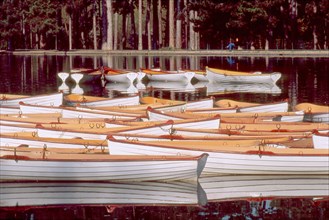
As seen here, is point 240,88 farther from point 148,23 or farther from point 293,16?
point 148,23

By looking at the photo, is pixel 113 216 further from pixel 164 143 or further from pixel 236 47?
pixel 236 47

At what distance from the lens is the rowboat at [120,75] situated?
50969mm

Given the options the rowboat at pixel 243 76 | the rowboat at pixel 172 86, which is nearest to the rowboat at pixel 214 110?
the rowboat at pixel 172 86

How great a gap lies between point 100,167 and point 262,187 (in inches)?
153

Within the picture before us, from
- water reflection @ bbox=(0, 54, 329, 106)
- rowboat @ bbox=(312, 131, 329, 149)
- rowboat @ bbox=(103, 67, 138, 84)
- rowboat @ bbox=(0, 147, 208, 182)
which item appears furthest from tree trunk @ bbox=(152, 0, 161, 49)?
rowboat @ bbox=(0, 147, 208, 182)

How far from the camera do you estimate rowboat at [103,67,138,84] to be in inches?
2007

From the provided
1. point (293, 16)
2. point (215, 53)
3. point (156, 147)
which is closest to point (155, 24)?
point (215, 53)

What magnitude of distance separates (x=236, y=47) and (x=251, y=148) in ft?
237

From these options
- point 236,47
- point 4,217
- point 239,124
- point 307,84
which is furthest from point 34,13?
point 4,217

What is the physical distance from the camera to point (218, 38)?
84.8 metres

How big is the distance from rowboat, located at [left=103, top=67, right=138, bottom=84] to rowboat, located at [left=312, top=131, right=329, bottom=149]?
31324 millimetres

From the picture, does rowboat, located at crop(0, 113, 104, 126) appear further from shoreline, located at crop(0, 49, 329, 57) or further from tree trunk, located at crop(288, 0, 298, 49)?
tree trunk, located at crop(288, 0, 298, 49)

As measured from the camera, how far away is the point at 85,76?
52.4 m

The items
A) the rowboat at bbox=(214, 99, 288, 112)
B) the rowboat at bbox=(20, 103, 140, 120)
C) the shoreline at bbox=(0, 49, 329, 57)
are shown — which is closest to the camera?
the rowboat at bbox=(20, 103, 140, 120)
